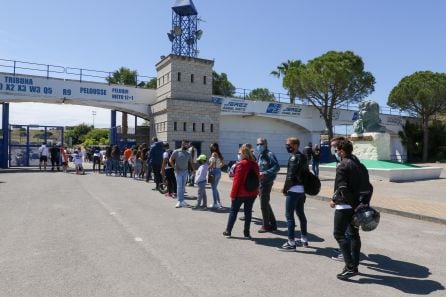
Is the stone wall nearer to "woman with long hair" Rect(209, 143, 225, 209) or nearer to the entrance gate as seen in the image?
"woman with long hair" Rect(209, 143, 225, 209)

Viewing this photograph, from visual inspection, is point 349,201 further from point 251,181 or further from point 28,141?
point 28,141

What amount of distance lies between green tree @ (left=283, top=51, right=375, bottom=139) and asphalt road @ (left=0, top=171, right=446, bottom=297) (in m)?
27.6

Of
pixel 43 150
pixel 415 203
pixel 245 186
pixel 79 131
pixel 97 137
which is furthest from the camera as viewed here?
pixel 79 131

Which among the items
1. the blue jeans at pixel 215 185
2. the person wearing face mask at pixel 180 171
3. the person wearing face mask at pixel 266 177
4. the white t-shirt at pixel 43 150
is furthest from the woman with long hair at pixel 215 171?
the white t-shirt at pixel 43 150

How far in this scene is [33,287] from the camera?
174 inches

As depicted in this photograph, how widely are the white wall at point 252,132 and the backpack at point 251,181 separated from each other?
25.8m

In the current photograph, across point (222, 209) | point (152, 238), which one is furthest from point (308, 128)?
point (152, 238)

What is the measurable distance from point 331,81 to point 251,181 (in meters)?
30.8

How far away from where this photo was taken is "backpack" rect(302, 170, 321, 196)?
20.7 feet

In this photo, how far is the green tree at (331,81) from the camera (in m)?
35.6

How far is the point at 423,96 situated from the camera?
4094cm

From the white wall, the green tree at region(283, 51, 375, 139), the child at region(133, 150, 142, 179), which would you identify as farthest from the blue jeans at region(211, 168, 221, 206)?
the green tree at region(283, 51, 375, 139)

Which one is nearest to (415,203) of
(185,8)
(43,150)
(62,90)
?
(43,150)

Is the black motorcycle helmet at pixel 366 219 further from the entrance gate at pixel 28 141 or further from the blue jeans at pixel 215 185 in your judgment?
the entrance gate at pixel 28 141
